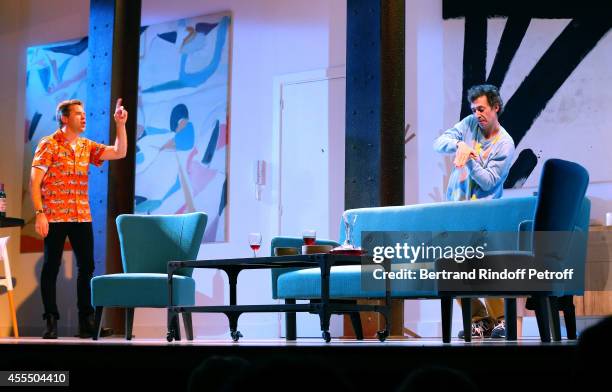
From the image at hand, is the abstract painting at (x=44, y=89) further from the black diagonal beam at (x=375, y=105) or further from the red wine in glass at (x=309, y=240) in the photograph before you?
the red wine in glass at (x=309, y=240)

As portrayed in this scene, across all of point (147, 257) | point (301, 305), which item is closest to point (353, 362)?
point (301, 305)

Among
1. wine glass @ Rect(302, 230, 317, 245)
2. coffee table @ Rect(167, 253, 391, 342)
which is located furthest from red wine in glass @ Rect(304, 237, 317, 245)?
coffee table @ Rect(167, 253, 391, 342)

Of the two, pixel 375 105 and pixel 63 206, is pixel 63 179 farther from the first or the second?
pixel 375 105

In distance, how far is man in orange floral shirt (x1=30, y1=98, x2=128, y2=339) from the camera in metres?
5.89

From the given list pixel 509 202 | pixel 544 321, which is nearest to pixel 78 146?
pixel 509 202

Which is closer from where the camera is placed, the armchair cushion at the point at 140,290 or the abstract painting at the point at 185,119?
the armchair cushion at the point at 140,290

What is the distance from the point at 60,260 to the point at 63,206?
38 cm

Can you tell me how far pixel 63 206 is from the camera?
5.95 meters

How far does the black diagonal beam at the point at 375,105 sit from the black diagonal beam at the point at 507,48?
97cm

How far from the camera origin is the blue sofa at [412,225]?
4.69m

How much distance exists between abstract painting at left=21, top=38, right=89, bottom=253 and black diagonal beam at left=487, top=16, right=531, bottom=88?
13.4 feet

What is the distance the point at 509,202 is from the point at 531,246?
0.72 meters

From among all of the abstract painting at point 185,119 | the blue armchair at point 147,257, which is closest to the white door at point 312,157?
A: the abstract painting at point 185,119

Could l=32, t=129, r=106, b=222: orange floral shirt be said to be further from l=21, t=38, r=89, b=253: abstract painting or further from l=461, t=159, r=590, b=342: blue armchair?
l=461, t=159, r=590, b=342: blue armchair
